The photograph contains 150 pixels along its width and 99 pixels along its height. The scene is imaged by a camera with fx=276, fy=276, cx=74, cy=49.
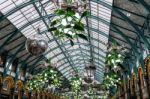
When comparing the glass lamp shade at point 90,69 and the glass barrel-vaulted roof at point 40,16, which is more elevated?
the glass barrel-vaulted roof at point 40,16

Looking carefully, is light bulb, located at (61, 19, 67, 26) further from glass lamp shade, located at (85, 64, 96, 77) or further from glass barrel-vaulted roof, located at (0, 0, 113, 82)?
glass barrel-vaulted roof, located at (0, 0, 113, 82)

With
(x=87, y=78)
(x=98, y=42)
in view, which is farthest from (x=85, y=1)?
(x=98, y=42)

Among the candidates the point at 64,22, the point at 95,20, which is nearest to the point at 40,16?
the point at 95,20

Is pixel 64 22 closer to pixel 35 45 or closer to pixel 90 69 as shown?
pixel 35 45

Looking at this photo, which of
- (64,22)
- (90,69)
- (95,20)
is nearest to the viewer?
(64,22)

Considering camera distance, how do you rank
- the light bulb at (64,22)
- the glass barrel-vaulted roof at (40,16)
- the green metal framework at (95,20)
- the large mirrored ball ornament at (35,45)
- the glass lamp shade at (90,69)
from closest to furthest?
the light bulb at (64,22)
the large mirrored ball ornament at (35,45)
the glass lamp shade at (90,69)
the green metal framework at (95,20)
the glass barrel-vaulted roof at (40,16)

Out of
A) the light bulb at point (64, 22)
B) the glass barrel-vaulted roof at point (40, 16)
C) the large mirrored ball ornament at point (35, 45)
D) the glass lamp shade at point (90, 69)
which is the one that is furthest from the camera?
the glass barrel-vaulted roof at point (40, 16)

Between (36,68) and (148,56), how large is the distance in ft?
85.9

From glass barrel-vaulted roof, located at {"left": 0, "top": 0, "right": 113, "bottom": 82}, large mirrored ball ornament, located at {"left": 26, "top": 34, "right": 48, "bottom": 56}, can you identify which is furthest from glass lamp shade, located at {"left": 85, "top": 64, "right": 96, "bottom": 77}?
large mirrored ball ornament, located at {"left": 26, "top": 34, "right": 48, "bottom": 56}

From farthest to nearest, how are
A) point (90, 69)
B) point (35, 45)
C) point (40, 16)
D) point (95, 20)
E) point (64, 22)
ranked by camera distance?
point (95, 20), point (40, 16), point (90, 69), point (35, 45), point (64, 22)

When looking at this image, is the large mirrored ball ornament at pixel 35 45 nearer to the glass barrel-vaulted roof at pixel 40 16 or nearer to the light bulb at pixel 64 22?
the light bulb at pixel 64 22

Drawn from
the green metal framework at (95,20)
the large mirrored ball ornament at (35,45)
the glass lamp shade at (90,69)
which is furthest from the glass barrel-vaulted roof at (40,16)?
the large mirrored ball ornament at (35,45)

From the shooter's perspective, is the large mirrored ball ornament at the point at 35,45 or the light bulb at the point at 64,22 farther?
the large mirrored ball ornament at the point at 35,45

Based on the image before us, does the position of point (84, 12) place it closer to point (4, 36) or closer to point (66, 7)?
point (66, 7)
